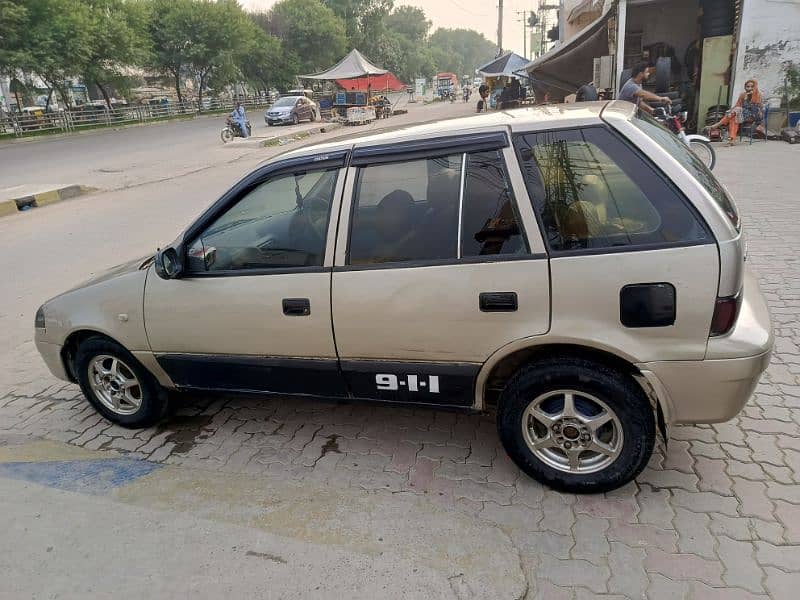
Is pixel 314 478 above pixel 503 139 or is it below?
below

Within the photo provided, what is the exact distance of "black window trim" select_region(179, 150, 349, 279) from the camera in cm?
296

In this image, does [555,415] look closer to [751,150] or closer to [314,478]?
[314,478]

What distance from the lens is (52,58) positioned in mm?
30000

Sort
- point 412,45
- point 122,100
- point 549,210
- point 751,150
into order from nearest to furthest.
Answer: point 549,210
point 751,150
point 122,100
point 412,45

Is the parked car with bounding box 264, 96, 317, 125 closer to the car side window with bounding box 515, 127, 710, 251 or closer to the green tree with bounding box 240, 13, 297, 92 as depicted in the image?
the green tree with bounding box 240, 13, 297, 92

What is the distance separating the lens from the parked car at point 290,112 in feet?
99.5

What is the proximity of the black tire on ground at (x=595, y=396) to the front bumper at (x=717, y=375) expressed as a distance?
11cm

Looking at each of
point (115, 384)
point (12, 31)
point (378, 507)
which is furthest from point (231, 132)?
point (378, 507)

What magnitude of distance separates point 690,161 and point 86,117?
122 feet

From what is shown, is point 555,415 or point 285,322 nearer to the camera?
point 555,415

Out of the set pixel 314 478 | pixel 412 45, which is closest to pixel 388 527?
pixel 314 478

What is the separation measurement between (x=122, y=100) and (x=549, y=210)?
49.9 metres

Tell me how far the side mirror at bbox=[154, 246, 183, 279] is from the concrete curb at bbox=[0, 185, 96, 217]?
10749 mm

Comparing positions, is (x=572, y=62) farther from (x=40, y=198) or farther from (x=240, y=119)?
(x=40, y=198)
